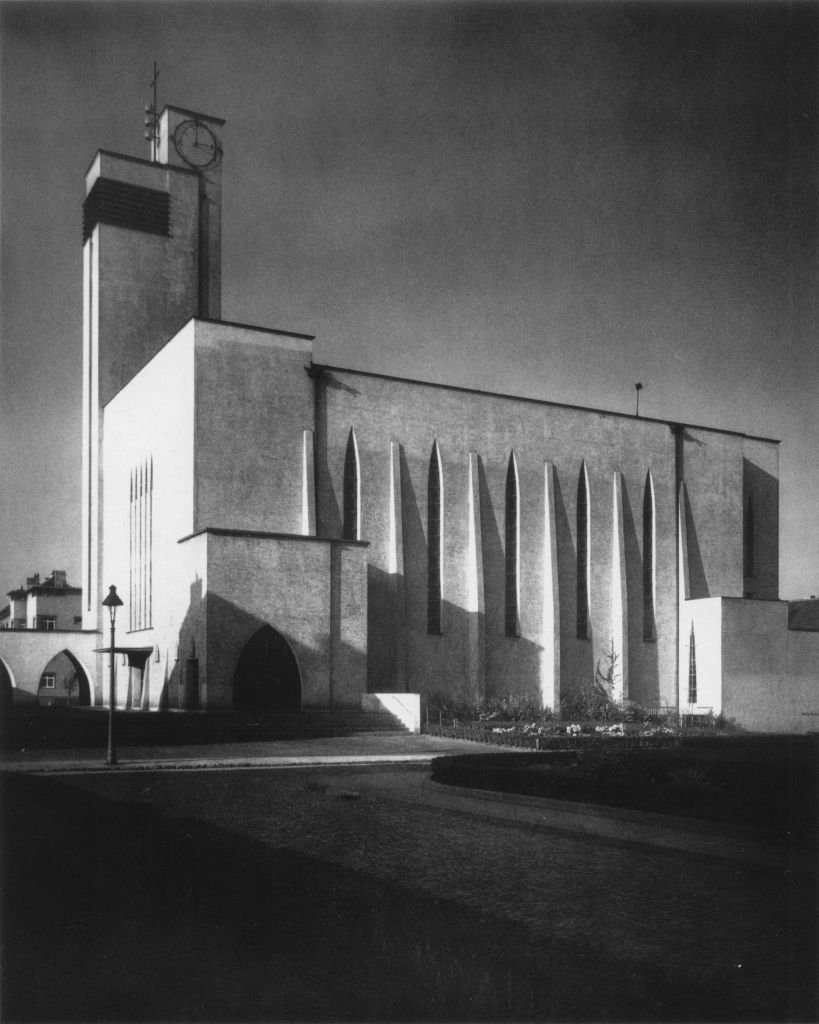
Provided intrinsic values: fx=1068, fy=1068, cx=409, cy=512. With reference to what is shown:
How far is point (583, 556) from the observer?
44781mm

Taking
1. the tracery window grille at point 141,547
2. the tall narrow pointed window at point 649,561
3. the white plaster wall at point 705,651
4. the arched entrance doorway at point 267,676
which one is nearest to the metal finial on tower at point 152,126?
the tracery window grille at point 141,547

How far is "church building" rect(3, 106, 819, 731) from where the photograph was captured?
34.6 m

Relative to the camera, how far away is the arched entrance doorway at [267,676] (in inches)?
1309

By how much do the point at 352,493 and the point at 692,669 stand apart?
1691 centimetres

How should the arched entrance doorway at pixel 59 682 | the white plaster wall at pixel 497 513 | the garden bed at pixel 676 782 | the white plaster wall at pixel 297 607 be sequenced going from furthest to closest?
1. the arched entrance doorway at pixel 59 682
2. the white plaster wall at pixel 497 513
3. the white plaster wall at pixel 297 607
4. the garden bed at pixel 676 782

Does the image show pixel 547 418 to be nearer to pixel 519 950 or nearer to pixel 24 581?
pixel 519 950

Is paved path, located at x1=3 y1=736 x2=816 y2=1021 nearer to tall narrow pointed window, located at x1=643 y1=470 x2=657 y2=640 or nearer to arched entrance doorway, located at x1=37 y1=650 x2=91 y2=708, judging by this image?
tall narrow pointed window, located at x1=643 y1=470 x2=657 y2=640

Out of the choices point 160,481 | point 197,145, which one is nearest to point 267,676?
point 160,481

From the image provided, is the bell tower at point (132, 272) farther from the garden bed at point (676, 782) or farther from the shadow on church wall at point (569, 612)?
the garden bed at point (676, 782)

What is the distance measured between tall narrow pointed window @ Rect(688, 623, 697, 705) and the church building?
9cm

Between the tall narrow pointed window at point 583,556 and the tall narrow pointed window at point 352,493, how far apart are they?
10625 millimetres

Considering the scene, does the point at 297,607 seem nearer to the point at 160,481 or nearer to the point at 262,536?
the point at 262,536

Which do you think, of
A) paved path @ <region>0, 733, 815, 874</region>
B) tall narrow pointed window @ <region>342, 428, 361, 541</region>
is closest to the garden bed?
paved path @ <region>0, 733, 815, 874</region>

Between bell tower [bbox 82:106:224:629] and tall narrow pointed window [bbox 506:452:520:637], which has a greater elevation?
bell tower [bbox 82:106:224:629]
